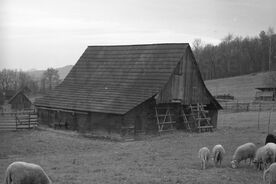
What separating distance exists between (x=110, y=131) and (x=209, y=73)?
91.7 metres

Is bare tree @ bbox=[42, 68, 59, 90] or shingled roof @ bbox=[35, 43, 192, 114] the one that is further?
bare tree @ bbox=[42, 68, 59, 90]

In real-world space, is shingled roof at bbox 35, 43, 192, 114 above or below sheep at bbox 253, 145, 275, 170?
above

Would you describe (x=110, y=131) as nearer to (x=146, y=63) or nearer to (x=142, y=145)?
(x=142, y=145)

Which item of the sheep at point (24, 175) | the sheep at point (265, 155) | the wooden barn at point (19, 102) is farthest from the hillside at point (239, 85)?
the sheep at point (24, 175)

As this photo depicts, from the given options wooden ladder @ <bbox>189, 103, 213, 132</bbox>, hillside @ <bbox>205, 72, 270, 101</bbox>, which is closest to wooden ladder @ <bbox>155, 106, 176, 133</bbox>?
wooden ladder @ <bbox>189, 103, 213, 132</bbox>

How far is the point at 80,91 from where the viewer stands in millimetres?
32094

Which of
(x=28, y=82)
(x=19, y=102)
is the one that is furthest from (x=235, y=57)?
(x=19, y=102)

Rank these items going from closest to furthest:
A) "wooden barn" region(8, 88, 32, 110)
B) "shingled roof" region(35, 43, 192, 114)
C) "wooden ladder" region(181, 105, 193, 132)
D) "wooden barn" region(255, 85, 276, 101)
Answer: "shingled roof" region(35, 43, 192, 114) → "wooden ladder" region(181, 105, 193, 132) → "wooden barn" region(8, 88, 32, 110) → "wooden barn" region(255, 85, 276, 101)

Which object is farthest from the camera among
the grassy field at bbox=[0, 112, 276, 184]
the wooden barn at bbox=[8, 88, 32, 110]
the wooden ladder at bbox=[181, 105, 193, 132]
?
the wooden barn at bbox=[8, 88, 32, 110]

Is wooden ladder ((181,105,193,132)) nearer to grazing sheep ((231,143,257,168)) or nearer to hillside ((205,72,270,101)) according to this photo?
grazing sheep ((231,143,257,168))

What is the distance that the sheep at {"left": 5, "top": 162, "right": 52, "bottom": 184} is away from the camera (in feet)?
35.9

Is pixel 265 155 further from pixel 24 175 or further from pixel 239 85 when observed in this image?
pixel 239 85

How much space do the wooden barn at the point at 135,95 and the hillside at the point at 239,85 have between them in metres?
50.2

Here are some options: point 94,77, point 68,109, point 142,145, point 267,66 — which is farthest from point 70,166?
point 267,66
